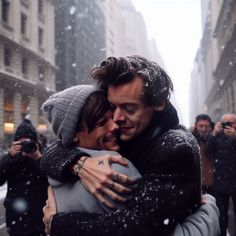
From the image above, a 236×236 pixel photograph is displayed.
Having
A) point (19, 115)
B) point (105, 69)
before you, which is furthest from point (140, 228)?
point (19, 115)

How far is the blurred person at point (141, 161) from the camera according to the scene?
160cm

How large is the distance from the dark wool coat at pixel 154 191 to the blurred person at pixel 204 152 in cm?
503

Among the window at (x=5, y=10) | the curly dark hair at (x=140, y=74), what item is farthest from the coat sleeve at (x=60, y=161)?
the window at (x=5, y=10)

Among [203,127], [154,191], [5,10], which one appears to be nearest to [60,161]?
[154,191]

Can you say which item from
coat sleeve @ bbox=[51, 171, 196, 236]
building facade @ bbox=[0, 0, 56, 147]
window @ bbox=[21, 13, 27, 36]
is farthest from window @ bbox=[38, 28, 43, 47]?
coat sleeve @ bbox=[51, 171, 196, 236]

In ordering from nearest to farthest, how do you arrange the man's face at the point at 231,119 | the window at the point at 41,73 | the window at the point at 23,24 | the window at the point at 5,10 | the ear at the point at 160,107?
the ear at the point at 160,107
the man's face at the point at 231,119
the window at the point at 5,10
the window at the point at 23,24
the window at the point at 41,73

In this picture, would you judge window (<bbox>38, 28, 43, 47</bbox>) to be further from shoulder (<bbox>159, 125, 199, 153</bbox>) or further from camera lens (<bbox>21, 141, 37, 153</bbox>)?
shoulder (<bbox>159, 125, 199, 153</bbox>)

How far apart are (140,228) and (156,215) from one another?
0.26 feet

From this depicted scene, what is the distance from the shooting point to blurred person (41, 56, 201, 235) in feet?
5.26

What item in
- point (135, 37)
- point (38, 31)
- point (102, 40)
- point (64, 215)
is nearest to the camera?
point (64, 215)

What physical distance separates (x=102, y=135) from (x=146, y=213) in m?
0.44

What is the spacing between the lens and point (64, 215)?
174 cm

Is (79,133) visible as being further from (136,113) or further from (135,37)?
(135,37)

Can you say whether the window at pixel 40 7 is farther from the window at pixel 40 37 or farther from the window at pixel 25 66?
the window at pixel 25 66
